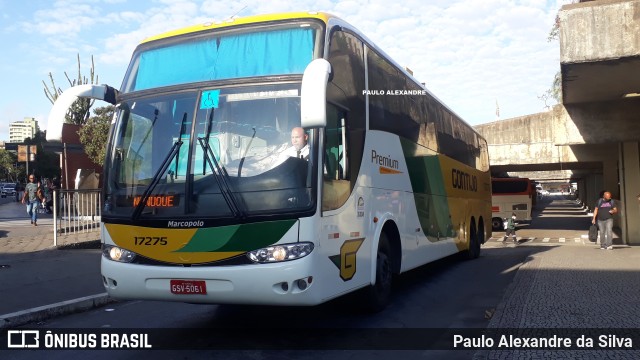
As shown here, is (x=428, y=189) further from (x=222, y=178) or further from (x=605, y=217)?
(x=605, y=217)

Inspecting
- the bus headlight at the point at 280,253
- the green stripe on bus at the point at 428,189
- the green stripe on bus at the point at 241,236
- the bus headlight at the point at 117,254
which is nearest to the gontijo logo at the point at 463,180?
the green stripe on bus at the point at 428,189

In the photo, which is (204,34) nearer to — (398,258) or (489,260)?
(398,258)

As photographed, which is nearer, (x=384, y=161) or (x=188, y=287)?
(x=188, y=287)

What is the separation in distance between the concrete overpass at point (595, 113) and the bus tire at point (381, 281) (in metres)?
5.09

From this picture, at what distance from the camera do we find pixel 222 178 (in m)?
5.66

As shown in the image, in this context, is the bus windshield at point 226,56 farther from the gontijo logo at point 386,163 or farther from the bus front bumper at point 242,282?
the bus front bumper at point 242,282

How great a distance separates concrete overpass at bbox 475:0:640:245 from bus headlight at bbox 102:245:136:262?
317 inches

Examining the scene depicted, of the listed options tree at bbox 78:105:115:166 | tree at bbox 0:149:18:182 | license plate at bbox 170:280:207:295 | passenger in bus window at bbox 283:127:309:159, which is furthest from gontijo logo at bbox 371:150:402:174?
tree at bbox 0:149:18:182

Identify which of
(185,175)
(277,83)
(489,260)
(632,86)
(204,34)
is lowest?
(489,260)

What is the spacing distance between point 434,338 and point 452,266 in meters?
7.71

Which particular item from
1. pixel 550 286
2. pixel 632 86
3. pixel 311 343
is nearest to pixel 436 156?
pixel 550 286

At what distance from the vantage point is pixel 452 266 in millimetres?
13844

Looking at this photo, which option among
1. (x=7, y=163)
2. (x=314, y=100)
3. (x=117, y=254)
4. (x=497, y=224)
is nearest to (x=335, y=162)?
(x=314, y=100)

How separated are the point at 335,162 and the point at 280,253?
124 cm
